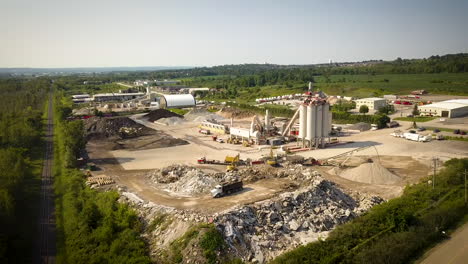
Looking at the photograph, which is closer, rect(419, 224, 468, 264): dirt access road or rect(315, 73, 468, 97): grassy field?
rect(419, 224, 468, 264): dirt access road

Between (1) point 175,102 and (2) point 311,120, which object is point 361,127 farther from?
(1) point 175,102

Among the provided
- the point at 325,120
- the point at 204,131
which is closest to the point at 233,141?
the point at 204,131

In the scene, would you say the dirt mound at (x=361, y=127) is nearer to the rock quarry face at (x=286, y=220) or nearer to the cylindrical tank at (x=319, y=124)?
the cylindrical tank at (x=319, y=124)

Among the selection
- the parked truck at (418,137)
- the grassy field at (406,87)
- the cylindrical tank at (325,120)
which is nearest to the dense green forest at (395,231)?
the cylindrical tank at (325,120)

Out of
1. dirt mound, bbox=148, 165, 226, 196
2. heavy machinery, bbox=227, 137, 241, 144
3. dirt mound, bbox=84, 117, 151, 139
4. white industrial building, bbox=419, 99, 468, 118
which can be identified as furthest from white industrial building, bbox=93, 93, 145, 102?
white industrial building, bbox=419, 99, 468, 118

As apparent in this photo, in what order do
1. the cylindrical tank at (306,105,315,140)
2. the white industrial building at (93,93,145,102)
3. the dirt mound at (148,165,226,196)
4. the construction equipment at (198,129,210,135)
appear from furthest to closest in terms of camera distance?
the white industrial building at (93,93,145,102), the construction equipment at (198,129,210,135), the cylindrical tank at (306,105,315,140), the dirt mound at (148,165,226,196)

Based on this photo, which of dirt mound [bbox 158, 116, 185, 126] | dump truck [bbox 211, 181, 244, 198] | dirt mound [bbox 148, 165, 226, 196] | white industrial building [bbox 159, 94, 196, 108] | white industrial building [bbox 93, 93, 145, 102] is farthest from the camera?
white industrial building [bbox 93, 93, 145, 102]

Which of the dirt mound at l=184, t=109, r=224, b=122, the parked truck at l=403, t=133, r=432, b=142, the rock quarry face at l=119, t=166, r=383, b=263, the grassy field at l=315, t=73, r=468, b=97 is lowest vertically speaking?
the rock quarry face at l=119, t=166, r=383, b=263

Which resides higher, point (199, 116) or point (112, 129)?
point (199, 116)

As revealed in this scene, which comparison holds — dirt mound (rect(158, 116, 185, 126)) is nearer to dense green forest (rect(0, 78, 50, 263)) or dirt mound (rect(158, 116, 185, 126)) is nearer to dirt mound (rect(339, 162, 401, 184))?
dense green forest (rect(0, 78, 50, 263))
